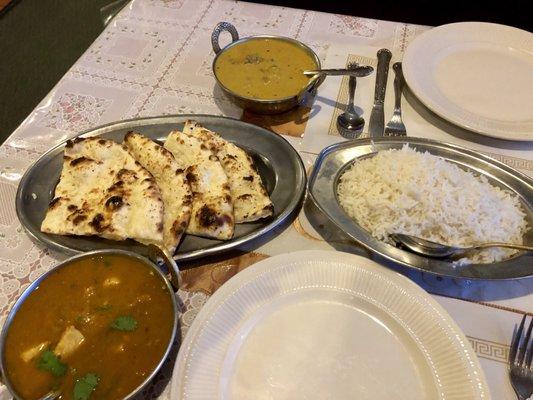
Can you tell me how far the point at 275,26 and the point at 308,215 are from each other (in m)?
1.53

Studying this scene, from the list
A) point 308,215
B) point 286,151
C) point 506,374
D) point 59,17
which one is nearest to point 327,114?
point 286,151

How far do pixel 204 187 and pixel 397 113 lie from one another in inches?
42.7

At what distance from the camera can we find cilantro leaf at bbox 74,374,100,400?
3.77 feet

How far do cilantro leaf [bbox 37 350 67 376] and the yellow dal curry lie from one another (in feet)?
4.47

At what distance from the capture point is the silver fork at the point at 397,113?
6.81ft

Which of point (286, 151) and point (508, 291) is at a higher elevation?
point (286, 151)

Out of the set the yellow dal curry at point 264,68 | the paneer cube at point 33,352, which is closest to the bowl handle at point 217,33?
the yellow dal curry at point 264,68

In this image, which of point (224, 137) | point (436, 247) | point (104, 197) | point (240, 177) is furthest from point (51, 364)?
point (436, 247)

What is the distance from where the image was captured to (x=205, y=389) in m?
1.22

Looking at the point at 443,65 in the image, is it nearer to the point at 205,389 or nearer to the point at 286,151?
the point at 286,151

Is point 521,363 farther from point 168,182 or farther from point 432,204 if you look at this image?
point 168,182

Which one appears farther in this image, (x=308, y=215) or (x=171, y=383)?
(x=308, y=215)

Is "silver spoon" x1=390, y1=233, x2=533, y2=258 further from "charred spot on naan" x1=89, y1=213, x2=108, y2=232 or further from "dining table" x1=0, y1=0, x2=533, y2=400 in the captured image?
"charred spot on naan" x1=89, y1=213, x2=108, y2=232

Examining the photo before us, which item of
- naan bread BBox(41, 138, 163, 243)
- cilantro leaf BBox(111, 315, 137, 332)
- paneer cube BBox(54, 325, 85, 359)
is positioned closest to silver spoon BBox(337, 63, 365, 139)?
naan bread BBox(41, 138, 163, 243)
